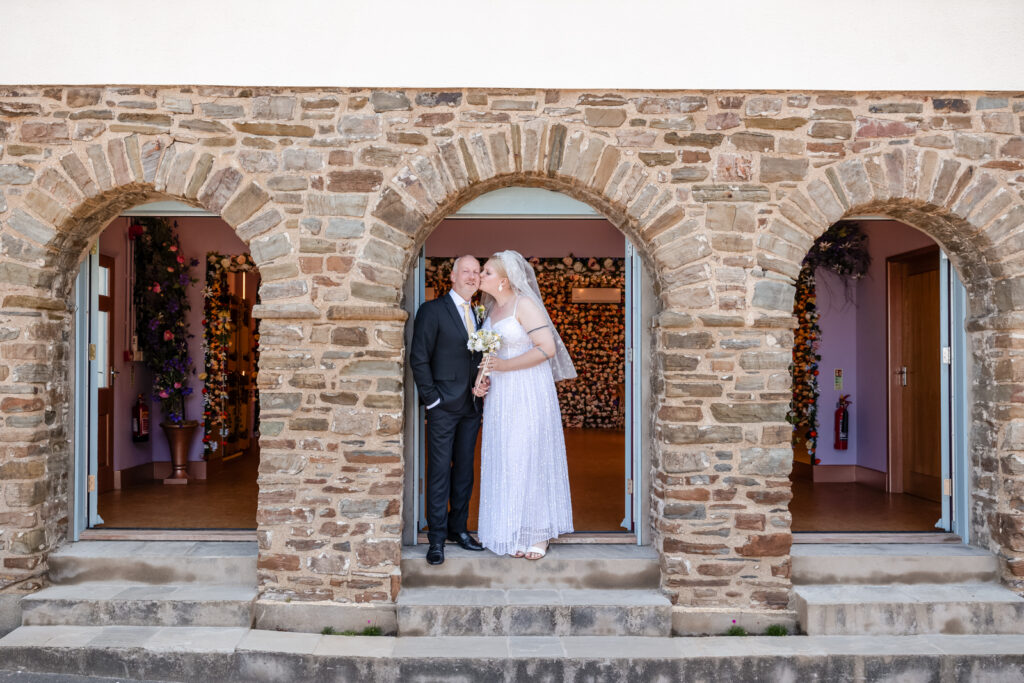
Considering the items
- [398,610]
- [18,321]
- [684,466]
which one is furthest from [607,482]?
[18,321]

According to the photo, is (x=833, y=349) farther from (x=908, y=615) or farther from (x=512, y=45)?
(x=512, y=45)

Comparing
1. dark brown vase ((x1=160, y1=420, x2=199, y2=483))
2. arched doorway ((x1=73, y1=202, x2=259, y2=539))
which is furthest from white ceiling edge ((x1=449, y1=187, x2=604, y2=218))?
dark brown vase ((x1=160, y1=420, x2=199, y2=483))

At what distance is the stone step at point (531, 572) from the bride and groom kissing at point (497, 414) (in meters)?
0.07

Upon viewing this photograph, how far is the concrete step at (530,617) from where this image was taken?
14.5 feet

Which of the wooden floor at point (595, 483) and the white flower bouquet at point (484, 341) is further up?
the white flower bouquet at point (484, 341)

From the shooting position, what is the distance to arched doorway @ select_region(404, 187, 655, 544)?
16.6 feet

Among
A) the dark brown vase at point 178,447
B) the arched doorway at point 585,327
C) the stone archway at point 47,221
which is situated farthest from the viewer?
the dark brown vase at point 178,447

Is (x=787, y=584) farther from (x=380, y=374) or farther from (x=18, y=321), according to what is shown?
(x=18, y=321)

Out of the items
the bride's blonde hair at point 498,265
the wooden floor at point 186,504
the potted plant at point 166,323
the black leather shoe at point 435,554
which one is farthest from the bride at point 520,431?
the potted plant at point 166,323

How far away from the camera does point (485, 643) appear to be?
4.30 meters

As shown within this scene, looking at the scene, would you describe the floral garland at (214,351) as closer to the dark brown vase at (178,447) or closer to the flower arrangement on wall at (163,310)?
the flower arrangement on wall at (163,310)

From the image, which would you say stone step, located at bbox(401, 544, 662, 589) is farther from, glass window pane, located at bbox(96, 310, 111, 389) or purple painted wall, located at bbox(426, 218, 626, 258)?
glass window pane, located at bbox(96, 310, 111, 389)

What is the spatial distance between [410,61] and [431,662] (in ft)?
11.2

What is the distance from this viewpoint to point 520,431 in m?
4.79
